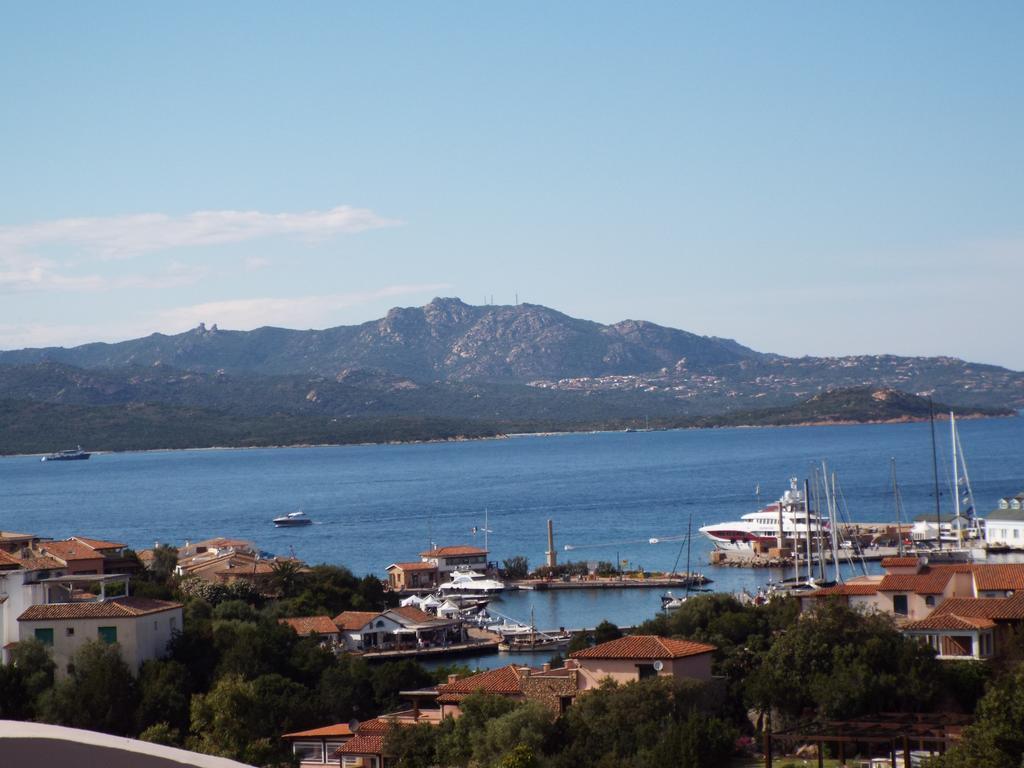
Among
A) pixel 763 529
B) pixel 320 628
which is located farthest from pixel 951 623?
pixel 763 529

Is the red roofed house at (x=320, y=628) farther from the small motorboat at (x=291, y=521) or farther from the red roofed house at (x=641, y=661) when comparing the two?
the small motorboat at (x=291, y=521)

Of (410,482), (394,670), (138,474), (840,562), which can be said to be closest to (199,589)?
(394,670)

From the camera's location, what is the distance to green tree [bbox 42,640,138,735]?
77.3ft

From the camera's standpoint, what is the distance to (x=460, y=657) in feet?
127

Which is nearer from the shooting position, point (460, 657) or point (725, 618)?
point (725, 618)

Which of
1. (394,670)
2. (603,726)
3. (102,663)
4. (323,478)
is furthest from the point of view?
(323,478)

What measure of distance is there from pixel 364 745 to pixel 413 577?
34959 millimetres

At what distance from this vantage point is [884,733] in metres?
18.3

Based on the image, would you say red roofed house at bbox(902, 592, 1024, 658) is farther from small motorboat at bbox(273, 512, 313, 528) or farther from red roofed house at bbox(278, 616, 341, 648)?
small motorboat at bbox(273, 512, 313, 528)

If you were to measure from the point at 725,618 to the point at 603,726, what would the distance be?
6899 millimetres

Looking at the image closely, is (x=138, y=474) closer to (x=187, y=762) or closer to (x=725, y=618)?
(x=725, y=618)

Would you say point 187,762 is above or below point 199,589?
above

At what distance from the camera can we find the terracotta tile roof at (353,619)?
37281mm

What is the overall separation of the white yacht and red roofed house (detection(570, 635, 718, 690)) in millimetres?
31357
